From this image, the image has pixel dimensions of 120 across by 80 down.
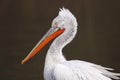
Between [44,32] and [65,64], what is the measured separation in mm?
1700

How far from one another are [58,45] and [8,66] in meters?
1.45

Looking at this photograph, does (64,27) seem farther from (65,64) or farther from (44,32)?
(44,32)

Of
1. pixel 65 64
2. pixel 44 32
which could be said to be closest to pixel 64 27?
pixel 65 64

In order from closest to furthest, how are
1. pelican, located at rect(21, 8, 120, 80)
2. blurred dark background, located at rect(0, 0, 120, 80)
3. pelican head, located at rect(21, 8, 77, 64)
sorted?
pelican, located at rect(21, 8, 120, 80), pelican head, located at rect(21, 8, 77, 64), blurred dark background, located at rect(0, 0, 120, 80)

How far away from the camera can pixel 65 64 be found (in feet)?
15.6

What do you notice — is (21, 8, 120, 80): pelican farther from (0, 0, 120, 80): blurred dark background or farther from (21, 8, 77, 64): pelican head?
(0, 0, 120, 80): blurred dark background

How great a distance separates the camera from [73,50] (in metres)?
6.29

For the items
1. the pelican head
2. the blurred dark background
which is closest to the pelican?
the pelican head

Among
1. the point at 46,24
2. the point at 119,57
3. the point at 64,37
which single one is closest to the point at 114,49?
the point at 119,57

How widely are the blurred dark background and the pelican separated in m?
1.22

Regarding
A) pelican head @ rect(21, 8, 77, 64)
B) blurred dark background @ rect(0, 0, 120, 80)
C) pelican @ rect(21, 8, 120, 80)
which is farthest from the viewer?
blurred dark background @ rect(0, 0, 120, 80)

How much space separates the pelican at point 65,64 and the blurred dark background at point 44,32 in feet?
4.01

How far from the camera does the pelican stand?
A: 471cm

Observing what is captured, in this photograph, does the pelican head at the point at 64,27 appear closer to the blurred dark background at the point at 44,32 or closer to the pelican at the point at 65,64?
the pelican at the point at 65,64
